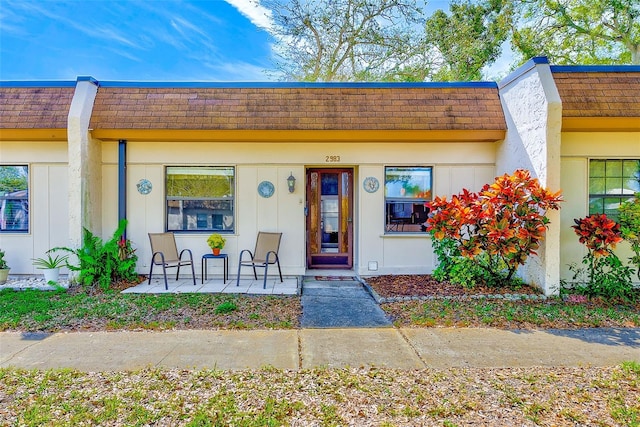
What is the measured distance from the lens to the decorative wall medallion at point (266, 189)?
22.6ft

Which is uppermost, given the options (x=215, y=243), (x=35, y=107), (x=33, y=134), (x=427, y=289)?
(x=35, y=107)

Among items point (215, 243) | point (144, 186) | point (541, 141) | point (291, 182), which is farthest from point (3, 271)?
point (541, 141)

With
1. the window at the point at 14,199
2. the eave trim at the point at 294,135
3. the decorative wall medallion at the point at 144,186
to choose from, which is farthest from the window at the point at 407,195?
the window at the point at 14,199

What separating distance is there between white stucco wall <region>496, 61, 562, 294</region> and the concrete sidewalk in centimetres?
145

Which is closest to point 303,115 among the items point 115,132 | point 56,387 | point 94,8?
point 115,132

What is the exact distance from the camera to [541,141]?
17.9 feet

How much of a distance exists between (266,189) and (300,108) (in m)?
1.64

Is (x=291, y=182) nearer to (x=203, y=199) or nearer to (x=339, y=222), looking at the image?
(x=339, y=222)

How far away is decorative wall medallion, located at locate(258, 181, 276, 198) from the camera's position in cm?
689

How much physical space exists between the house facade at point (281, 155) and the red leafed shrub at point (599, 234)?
803mm

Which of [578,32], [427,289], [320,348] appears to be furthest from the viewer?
[578,32]

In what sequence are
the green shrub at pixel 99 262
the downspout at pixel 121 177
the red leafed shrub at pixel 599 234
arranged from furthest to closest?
the downspout at pixel 121 177, the green shrub at pixel 99 262, the red leafed shrub at pixel 599 234

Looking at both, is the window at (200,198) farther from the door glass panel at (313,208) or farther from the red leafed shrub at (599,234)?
the red leafed shrub at (599,234)

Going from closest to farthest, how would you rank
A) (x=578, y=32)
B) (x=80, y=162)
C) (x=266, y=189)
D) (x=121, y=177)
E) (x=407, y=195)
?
1. (x=80, y=162)
2. (x=121, y=177)
3. (x=266, y=189)
4. (x=407, y=195)
5. (x=578, y=32)
